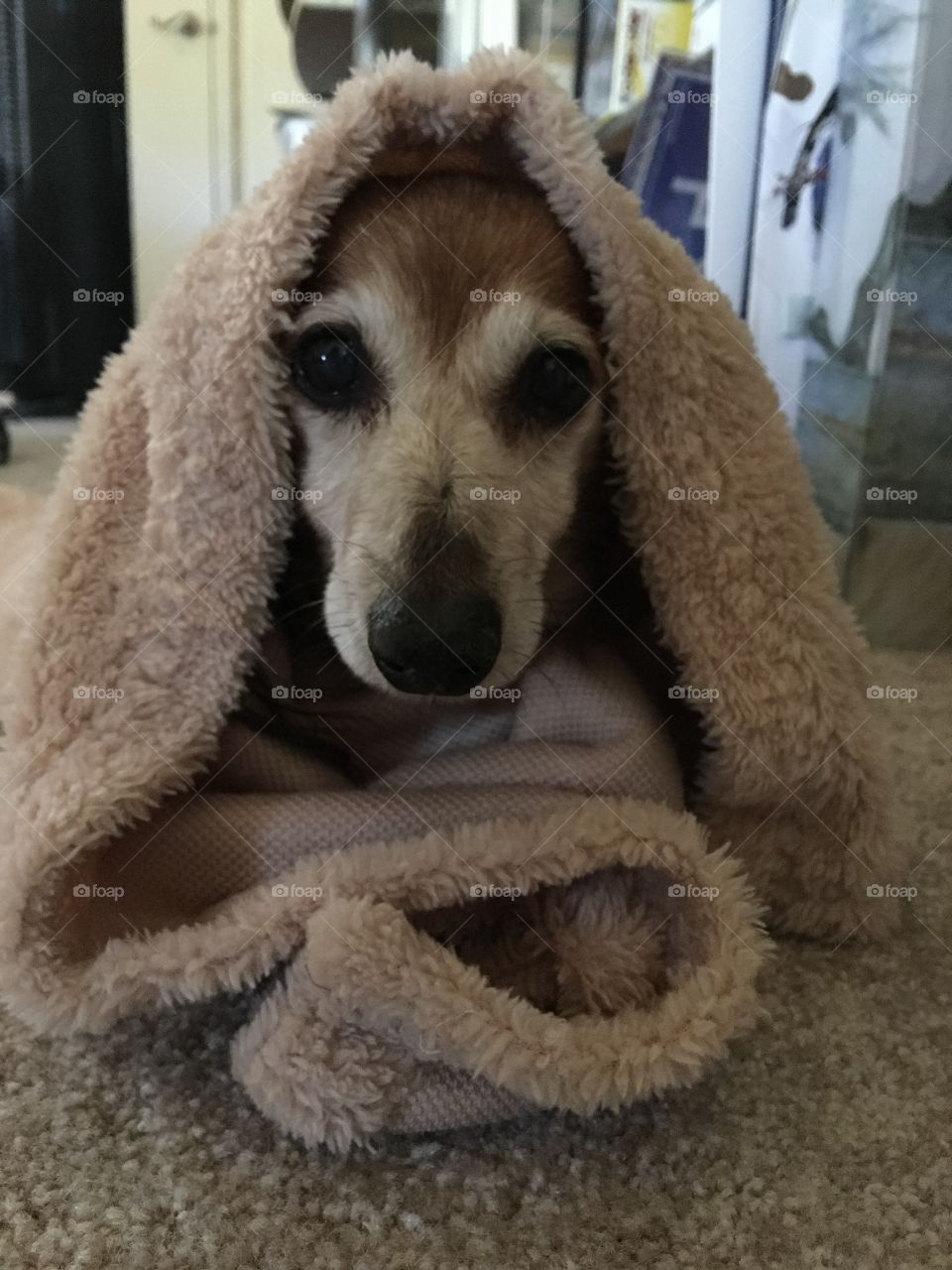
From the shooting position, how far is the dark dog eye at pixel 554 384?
0.91 m

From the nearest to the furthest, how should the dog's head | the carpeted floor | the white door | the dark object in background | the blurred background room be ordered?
the carpeted floor < the dog's head < the blurred background room < the dark object in background < the white door

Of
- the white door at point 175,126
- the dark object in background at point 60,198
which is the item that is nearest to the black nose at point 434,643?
the dark object in background at point 60,198

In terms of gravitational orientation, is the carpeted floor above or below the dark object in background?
below

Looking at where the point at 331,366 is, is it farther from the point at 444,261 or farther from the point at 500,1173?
the point at 500,1173

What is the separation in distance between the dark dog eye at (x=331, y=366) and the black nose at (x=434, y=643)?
0.24 m

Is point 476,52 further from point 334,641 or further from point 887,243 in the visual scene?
point 887,243

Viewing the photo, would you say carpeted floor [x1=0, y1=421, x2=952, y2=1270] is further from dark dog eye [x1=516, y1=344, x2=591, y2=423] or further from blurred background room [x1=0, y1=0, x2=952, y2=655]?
blurred background room [x1=0, y1=0, x2=952, y2=655]

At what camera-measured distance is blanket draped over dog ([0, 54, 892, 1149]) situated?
0.67 metres

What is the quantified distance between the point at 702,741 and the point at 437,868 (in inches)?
12.2

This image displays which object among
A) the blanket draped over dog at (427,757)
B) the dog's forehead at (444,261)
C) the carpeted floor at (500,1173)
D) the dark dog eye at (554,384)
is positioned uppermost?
the dog's forehead at (444,261)

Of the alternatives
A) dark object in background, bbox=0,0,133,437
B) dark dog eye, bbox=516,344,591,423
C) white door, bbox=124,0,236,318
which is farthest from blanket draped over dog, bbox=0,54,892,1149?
white door, bbox=124,0,236,318

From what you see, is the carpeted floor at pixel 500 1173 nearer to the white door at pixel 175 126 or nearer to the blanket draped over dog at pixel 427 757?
the blanket draped over dog at pixel 427 757

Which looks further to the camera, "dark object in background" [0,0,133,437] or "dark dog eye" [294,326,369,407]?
"dark object in background" [0,0,133,437]

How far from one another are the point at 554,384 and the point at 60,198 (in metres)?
2.37
